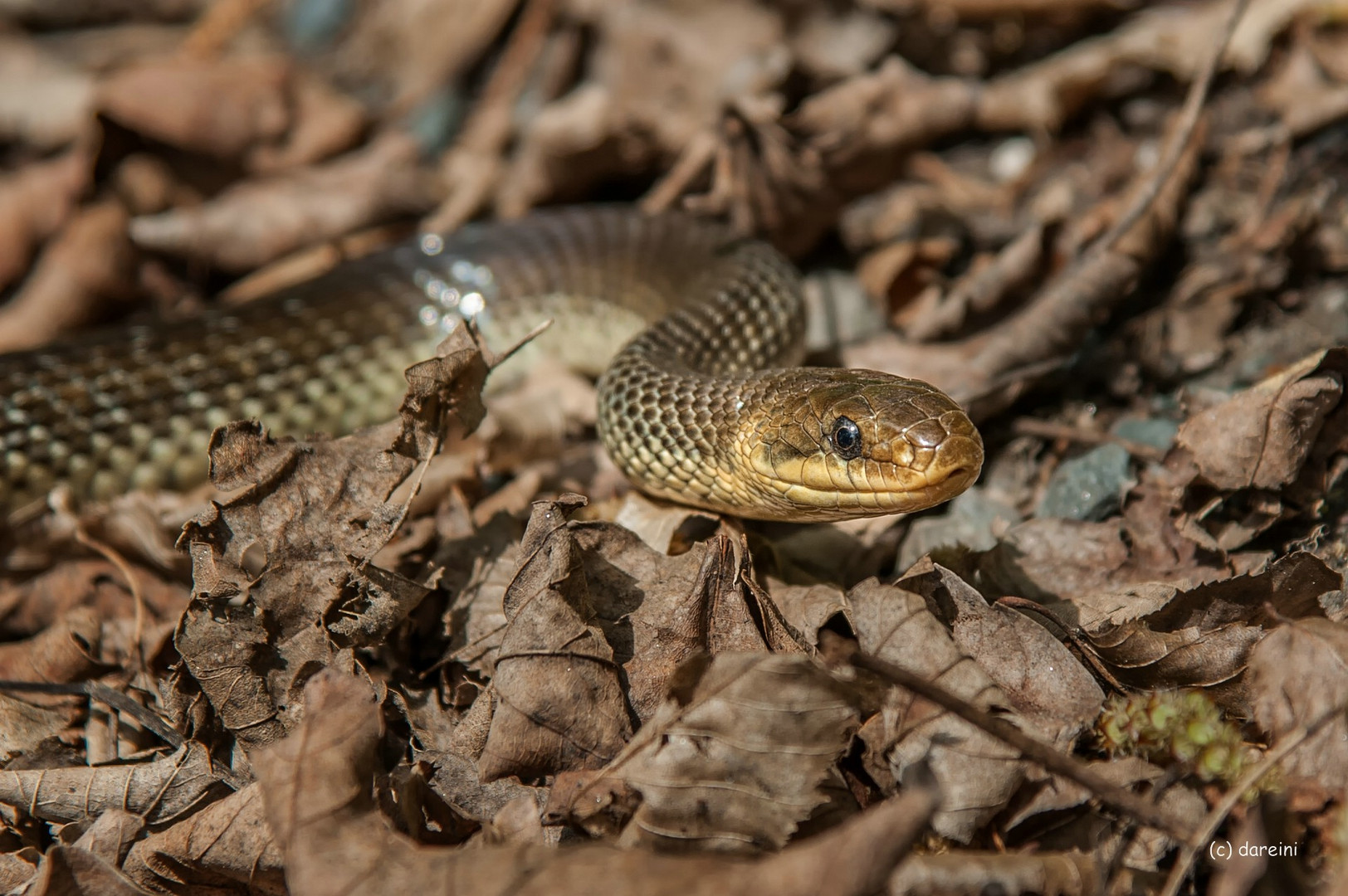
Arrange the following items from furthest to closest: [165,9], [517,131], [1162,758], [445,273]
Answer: [165,9] < [517,131] < [445,273] < [1162,758]

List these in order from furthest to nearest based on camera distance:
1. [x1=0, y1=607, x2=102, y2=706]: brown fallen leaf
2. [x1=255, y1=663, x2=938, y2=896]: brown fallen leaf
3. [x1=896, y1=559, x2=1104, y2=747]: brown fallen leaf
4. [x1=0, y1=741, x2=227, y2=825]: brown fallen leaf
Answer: [x1=0, y1=607, x2=102, y2=706]: brown fallen leaf
[x1=0, y1=741, x2=227, y2=825]: brown fallen leaf
[x1=896, y1=559, x2=1104, y2=747]: brown fallen leaf
[x1=255, y1=663, x2=938, y2=896]: brown fallen leaf

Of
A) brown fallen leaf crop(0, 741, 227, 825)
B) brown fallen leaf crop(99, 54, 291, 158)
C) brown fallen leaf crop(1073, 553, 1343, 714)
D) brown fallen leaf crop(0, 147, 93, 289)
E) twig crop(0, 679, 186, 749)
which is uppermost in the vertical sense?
brown fallen leaf crop(99, 54, 291, 158)

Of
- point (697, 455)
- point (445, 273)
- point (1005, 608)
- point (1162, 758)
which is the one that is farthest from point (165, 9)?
point (1162, 758)

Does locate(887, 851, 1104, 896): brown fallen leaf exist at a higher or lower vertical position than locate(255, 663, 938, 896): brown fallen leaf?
lower

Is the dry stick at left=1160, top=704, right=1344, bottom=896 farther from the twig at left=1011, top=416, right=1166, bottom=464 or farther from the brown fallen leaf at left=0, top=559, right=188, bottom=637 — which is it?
the brown fallen leaf at left=0, top=559, right=188, bottom=637

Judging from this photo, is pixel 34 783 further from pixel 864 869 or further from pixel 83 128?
pixel 83 128

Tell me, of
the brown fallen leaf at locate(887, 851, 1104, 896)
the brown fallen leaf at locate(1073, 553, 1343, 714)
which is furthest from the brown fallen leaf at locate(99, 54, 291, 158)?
the brown fallen leaf at locate(887, 851, 1104, 896)

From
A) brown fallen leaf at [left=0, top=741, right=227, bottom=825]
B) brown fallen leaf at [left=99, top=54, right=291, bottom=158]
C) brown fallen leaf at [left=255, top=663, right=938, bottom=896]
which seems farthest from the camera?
brown fallen leaf at [left=99, top=54, right=291, bottom=158]
